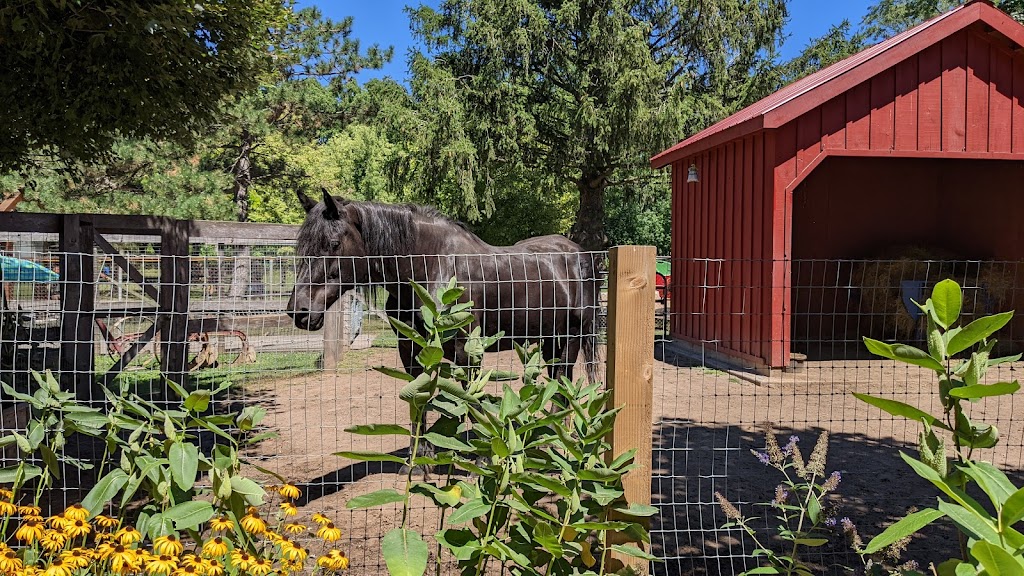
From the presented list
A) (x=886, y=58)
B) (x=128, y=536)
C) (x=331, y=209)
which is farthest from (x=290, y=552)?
(x=886, y=58)

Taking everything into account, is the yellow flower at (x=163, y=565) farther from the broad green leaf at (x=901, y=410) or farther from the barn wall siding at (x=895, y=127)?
the barn wall siding at (x=895, y=127)

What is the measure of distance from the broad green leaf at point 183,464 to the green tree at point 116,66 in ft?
10.3

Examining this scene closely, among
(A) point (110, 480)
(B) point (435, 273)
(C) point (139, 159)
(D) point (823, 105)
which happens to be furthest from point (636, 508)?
(C) point (139, 159)

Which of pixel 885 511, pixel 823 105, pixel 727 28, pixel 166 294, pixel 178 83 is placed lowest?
pixel 885 511

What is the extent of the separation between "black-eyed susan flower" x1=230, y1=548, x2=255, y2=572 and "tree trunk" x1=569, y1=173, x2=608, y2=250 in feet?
64.5

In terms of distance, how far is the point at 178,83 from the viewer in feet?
17.3

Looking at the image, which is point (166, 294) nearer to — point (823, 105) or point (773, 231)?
point (773, 231)

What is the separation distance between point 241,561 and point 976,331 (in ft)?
5.71

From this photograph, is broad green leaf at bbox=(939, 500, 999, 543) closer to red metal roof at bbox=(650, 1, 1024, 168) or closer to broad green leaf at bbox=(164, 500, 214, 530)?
broad green leaf at bbox=(164, 500, 214, 530)

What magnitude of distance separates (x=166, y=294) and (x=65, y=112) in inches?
57.5

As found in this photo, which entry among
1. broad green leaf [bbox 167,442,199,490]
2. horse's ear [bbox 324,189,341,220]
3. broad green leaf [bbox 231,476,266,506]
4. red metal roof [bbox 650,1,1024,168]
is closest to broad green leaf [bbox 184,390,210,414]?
broad green leaf [bbox 167,442,199,490]

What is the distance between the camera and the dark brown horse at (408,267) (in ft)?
13.3

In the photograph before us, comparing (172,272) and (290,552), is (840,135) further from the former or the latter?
(290,552)

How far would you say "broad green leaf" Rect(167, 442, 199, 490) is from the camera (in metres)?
1.94
